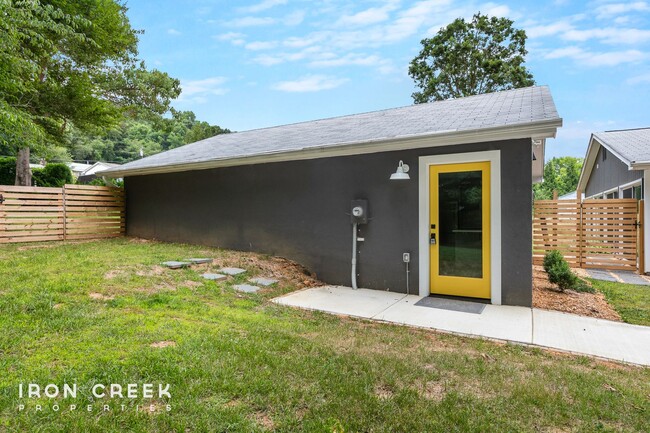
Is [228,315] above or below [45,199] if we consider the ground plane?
below

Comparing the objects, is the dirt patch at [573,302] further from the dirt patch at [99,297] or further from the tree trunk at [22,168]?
the tree trunk at [22,168]

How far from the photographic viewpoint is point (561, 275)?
552 centimetres

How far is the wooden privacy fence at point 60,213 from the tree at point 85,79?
133cm

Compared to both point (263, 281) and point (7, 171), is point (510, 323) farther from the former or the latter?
point (7, 171)

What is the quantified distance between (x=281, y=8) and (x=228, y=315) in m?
11.5

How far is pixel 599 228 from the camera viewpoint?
8109mm

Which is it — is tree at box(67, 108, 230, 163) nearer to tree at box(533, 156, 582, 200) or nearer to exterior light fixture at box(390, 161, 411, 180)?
tree at box(533, 156, 582, 200)

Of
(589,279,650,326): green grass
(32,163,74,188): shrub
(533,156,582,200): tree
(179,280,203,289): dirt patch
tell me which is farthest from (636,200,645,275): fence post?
(533,156,582,200): tree

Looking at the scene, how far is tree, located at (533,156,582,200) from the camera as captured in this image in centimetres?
2933

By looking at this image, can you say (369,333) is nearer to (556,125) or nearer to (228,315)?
(228,315)

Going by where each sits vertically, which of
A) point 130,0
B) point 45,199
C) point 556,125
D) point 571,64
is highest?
point 130,0

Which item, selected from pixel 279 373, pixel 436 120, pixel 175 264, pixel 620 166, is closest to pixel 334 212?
pixel 436 120

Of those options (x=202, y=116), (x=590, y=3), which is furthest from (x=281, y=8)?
(x=202, y=116)

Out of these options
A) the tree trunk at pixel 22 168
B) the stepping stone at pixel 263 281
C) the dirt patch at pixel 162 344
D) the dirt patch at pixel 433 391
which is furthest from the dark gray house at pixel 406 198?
the tree trunk at pixel 22 168
